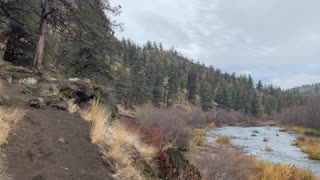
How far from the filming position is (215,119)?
112 meters

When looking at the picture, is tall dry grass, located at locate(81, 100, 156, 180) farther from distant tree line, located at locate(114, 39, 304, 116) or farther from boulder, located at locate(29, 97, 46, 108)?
distant tree line, located at locate(114, 39, 304, 116)

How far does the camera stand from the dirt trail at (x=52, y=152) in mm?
7617

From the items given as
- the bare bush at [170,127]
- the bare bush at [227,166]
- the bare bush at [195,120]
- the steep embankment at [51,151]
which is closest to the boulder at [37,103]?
the steep embankment at [51,151]

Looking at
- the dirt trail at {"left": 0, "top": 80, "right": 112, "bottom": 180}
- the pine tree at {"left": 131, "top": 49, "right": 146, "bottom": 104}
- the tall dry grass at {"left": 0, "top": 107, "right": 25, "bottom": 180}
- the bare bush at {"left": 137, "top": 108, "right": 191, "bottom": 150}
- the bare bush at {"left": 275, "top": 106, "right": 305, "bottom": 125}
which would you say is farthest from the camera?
the bare bush at {"left": 275, "top": 106, "right": 305, "bottom": 125}

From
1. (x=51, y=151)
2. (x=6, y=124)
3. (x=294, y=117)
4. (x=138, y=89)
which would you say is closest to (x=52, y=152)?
(x=51, y=151)

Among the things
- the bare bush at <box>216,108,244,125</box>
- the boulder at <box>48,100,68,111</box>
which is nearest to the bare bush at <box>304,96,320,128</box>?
the bare bush at <box>216,108,244,125</box>

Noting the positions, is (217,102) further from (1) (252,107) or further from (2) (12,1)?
(2) (12,1)

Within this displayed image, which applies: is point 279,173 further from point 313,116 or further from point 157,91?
point 157,91

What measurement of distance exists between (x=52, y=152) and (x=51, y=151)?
0.05 metres

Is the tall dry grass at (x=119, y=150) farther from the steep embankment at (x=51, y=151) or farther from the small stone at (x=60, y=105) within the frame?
the small stone at (x=60, y=105)

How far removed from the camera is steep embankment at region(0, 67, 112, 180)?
25.0 feet

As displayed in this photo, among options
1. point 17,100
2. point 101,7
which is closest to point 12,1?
point 101,7

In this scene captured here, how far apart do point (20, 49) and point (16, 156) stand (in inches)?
858

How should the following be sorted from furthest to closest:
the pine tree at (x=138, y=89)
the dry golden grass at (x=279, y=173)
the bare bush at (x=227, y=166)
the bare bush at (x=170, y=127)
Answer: the pine tree at (x=138, y=89) < the bare bush at (x=170, y=127) < the bare bush at (x=227, y=166) < the dry golden grass at (x=279, y=173)
